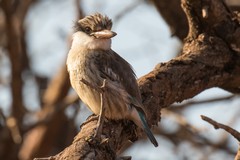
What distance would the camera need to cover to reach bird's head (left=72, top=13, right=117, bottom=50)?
4.86 m

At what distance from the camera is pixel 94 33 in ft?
16.3

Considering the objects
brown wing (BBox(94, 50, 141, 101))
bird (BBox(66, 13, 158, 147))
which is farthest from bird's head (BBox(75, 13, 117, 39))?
brown wing (BBox(94, 50, 141, 101))

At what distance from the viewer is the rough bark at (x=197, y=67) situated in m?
4.54

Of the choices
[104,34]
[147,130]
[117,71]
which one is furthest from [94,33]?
[147,130]

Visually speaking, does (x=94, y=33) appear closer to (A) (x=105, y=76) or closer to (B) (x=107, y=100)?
(A) (x=105, y=76)

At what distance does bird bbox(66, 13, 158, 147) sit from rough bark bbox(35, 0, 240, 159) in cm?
10

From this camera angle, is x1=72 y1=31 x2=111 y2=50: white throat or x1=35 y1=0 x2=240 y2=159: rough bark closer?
x1=35 y1=0 x2=240 y2=159: rough bark

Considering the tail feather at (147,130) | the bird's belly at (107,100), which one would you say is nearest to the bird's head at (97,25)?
the bird's belly at (107,100)

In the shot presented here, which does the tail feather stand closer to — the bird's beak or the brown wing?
the brown wing

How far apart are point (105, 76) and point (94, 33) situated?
1.40 feet

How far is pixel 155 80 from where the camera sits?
4.61m

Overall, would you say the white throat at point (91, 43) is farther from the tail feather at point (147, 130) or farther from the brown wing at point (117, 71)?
the tail feather at point (147, 130)

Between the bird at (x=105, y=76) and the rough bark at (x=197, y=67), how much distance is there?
0.31 feet

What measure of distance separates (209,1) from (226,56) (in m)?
0.39
